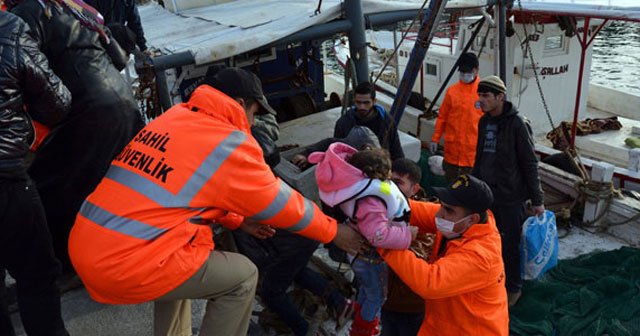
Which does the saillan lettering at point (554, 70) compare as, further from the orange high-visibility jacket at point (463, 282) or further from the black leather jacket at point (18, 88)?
the black leather jacket at point (18, 88)

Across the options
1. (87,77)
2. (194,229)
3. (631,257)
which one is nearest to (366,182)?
(194,229)

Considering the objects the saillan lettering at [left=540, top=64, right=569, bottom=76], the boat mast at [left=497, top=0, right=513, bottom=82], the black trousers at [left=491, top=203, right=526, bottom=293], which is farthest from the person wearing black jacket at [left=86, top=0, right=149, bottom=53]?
the saillan lettering at [left=540, top=64, right=569, bottom=76]

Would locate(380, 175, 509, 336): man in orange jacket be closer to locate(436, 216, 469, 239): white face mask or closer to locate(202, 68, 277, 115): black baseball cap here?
locate(436, 216, 469, 239): white face mask

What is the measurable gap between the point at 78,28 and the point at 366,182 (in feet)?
7.24

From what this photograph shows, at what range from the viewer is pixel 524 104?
406 inches

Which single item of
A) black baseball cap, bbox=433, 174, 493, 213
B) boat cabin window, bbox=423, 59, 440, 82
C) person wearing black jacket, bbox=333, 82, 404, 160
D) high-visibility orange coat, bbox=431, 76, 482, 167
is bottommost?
boat cabin window, bbox=423, 59, 440, 82

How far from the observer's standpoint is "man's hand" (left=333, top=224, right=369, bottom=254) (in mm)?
2789

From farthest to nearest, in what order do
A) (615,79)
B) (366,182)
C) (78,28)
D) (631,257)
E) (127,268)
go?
(615,79), (631,257), (78,28), (366,182), (127,268)

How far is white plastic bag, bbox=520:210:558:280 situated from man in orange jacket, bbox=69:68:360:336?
2.41 m

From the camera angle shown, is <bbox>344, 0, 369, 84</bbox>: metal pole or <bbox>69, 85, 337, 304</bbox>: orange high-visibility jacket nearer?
<bbox>69, 85, 337, 304</bbox>: orange high-visibility jacket

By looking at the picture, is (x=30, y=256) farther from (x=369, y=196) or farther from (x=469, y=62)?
(x=469, y=62)

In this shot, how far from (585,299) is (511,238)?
720 millimetres

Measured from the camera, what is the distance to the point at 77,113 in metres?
3.50

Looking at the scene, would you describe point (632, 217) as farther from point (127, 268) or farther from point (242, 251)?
point (127, 268)
